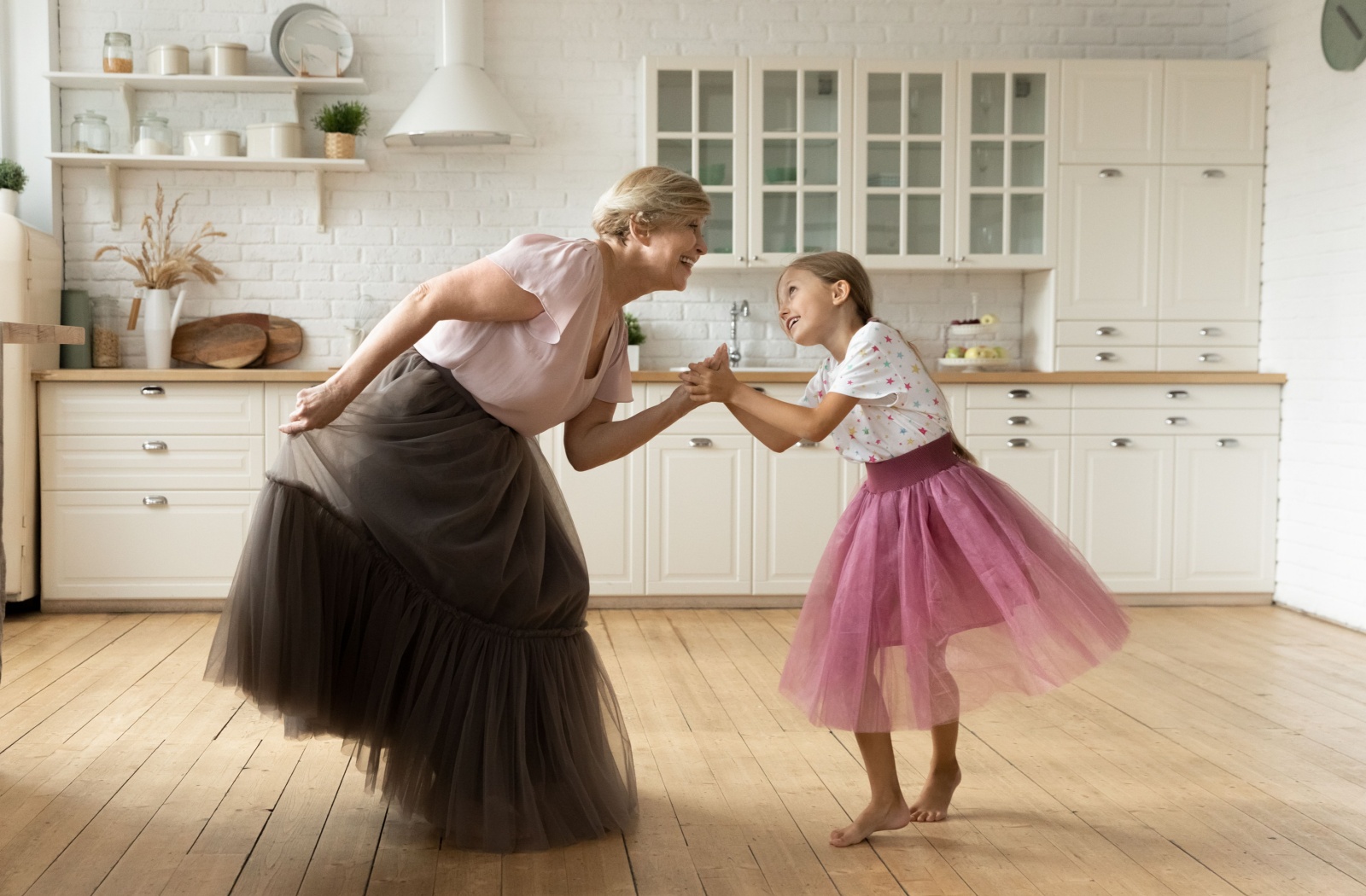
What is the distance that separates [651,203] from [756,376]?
2.44 meters

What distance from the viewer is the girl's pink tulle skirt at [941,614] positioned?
7.45 feet

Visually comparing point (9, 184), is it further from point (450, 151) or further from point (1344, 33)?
point (1344, 33)

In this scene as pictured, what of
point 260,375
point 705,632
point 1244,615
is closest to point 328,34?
point 260,375

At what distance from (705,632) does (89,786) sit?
2216 mm

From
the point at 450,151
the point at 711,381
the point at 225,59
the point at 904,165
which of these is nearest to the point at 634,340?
the point at 450,151

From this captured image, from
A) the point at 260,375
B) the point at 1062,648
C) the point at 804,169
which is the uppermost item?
the point at 804,169

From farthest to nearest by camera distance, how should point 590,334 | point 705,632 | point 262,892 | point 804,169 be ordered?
point 804,169 → point 705,632 → point 590,334 → point 262,892

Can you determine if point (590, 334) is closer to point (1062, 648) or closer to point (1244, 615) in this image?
point (1062, 648)

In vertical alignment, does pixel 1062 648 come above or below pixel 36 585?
above

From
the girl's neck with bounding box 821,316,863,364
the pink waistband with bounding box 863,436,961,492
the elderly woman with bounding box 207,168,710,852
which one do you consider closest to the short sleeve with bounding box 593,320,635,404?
the elderly woman with bounding box 207,168,710,852

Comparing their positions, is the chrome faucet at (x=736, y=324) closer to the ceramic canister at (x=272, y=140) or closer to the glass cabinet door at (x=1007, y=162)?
the glass cabinet door at (x=1007, y=162)

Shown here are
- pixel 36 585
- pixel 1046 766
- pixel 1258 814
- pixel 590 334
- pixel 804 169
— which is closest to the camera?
pixel 590 334

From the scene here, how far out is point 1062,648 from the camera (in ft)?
7.47

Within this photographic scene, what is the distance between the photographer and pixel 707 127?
4922 millimetres
